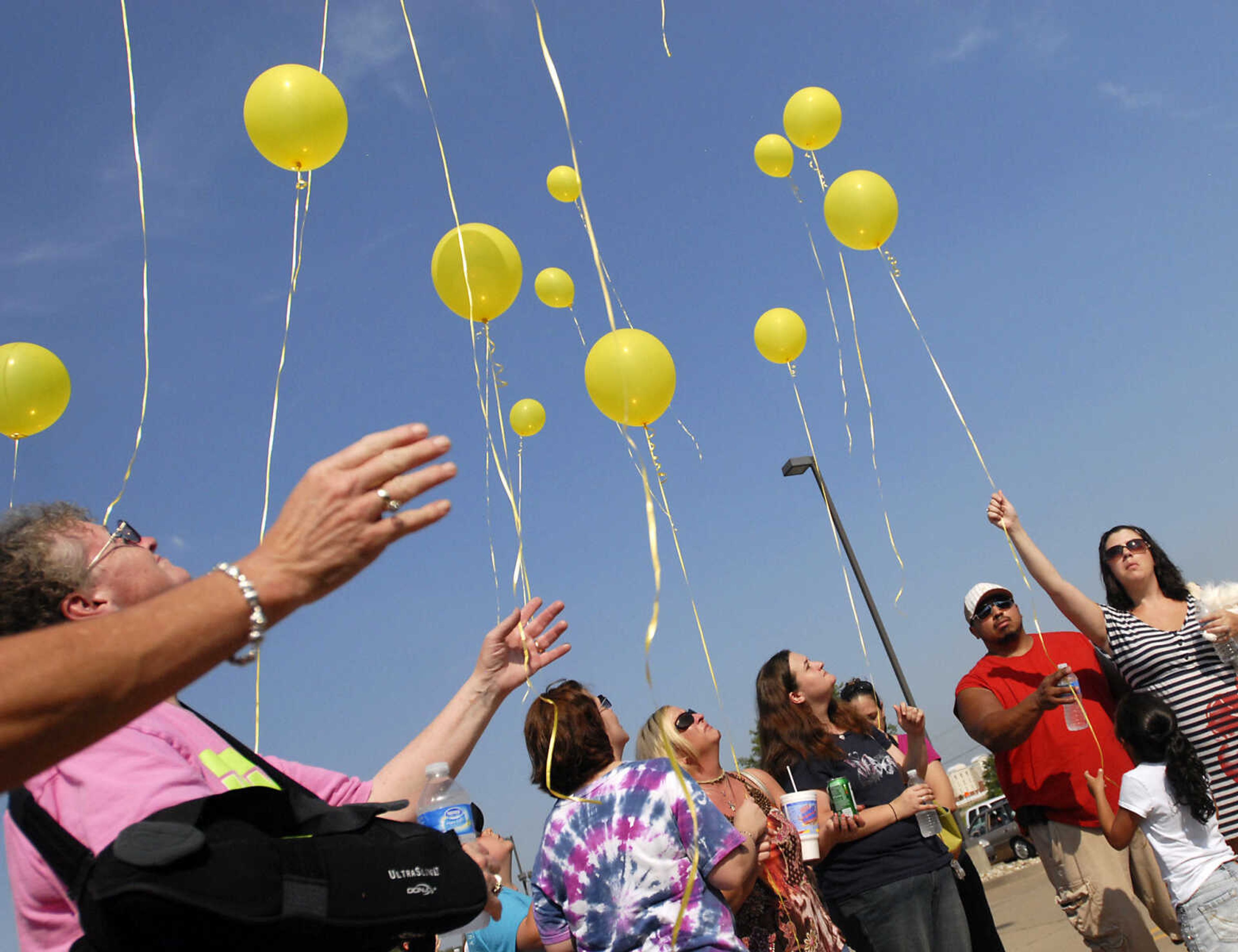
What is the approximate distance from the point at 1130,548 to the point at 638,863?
2.60m

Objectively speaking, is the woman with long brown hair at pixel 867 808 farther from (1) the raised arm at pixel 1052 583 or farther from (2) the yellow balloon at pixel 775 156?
(2) the yellow balloon at pixel 775 156

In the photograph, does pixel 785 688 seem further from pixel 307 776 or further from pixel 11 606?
pixel 11 606

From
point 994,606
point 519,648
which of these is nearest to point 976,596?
point 994,606

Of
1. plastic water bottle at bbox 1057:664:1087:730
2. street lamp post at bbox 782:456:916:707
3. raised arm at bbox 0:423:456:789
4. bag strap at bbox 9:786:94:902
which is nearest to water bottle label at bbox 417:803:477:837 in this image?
bag strap at bbox 9:786:94:902

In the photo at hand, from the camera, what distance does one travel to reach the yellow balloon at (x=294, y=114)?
133 inches

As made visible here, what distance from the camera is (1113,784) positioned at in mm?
3662

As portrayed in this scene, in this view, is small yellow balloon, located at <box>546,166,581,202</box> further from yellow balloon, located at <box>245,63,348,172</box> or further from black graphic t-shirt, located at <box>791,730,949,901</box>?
black graphic t-shirt, located at <box>791,730,949,901</box>

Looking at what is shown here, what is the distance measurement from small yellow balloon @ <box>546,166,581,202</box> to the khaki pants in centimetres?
387

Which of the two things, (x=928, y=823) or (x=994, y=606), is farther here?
(x=994, y=606)

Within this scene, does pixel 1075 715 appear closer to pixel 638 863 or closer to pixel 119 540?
pixel 638 863

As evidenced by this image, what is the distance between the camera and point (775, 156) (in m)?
5.51

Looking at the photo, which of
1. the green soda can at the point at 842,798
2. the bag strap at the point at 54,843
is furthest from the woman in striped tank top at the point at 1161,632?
the bag strap at the point at 54,843

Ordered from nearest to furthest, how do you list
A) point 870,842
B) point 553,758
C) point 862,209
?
point 553,758 < point 870,842 < point 862,209

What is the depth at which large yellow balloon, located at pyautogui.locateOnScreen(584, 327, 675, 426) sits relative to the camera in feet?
11.0
